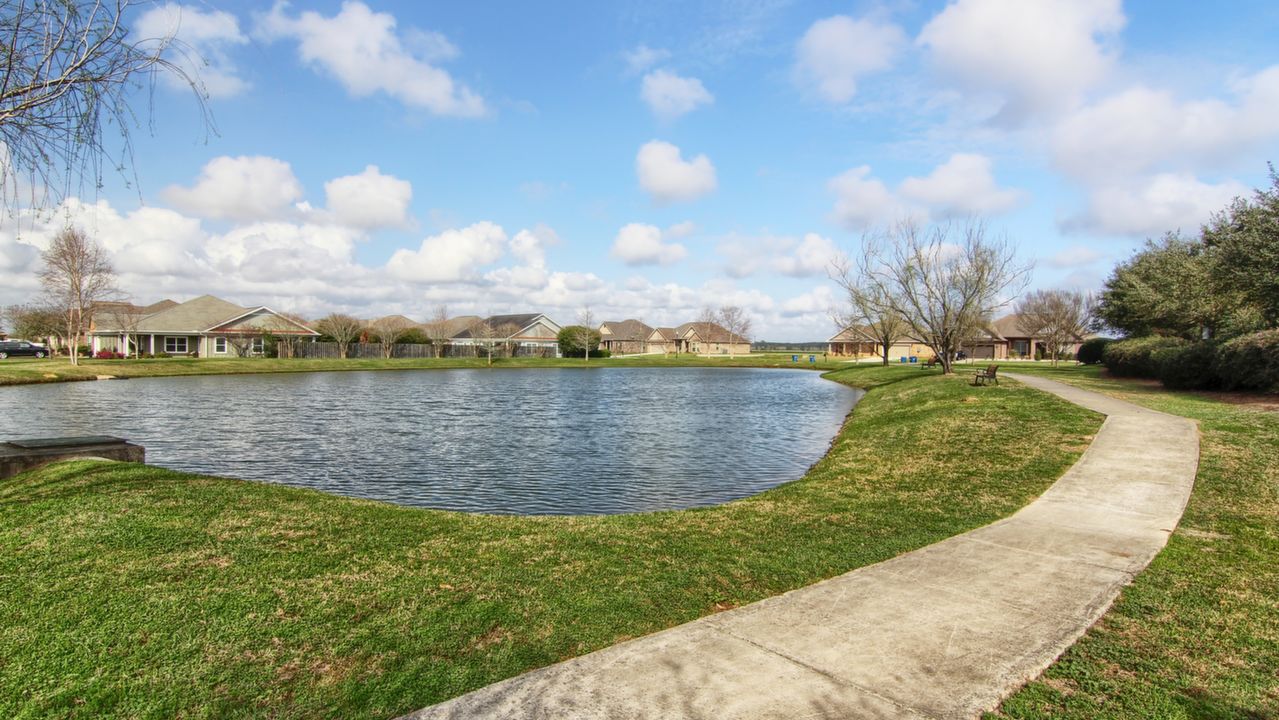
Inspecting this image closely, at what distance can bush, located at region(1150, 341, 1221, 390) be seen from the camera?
20188mm

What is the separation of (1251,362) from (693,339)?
98155mm

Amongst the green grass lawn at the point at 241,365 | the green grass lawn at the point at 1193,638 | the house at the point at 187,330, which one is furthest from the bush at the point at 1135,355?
the house at the point at 187,330

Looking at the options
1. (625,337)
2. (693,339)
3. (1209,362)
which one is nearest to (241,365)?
(1209,362)

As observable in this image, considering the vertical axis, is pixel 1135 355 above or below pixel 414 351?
below

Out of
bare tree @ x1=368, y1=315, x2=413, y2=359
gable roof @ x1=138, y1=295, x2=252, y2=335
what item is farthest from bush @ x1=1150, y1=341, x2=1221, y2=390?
gable roof @ x1=138, y1=295, x2=252, y2=335

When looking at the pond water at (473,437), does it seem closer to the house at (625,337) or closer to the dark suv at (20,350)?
the dark suv at (20,350)

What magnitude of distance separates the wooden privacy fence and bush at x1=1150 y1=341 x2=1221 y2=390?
223 feet

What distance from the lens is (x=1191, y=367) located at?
20719 mm

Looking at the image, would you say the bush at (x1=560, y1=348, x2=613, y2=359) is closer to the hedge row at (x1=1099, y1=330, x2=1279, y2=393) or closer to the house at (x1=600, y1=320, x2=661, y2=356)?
the house at (x1=600, y1=320, x2=661, y2=356)

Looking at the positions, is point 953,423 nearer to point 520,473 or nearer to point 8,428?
point 520,473

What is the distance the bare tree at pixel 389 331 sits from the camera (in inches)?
2822

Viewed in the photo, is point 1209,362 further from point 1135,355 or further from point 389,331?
point 389,331

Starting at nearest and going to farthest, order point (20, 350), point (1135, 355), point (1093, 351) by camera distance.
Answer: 1. point (1135, 355)
2. point (1093, 351)
3. point (20, 350)

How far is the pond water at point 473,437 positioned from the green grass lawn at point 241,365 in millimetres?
5422
